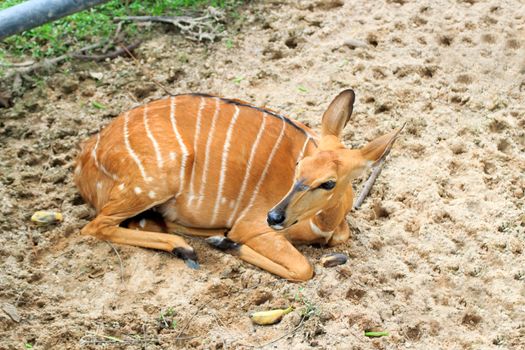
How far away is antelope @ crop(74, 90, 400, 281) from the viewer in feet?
13.7

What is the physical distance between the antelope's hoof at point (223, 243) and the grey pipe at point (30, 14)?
1.87 metres

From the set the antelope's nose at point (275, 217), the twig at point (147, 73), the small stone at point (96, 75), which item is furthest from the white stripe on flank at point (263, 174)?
the small stone at point (96, 75)

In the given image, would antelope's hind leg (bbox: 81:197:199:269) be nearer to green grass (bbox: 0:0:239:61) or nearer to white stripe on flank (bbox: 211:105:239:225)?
white stripe on flank (bbox: 211:105:239:225)

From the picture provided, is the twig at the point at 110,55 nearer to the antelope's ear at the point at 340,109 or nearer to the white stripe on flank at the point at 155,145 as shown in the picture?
the white stripe on flank at the point at 155,145

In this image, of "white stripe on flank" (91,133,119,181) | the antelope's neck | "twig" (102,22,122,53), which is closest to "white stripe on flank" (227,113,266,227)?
the antelope's neck

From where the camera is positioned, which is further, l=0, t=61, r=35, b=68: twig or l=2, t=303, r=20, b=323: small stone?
l=0, t=61, r=35, b=68: twig

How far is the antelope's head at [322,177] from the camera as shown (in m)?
3.73

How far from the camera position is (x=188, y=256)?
410 cm

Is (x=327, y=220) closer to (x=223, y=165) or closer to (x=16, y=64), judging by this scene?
(x=223, y=165)

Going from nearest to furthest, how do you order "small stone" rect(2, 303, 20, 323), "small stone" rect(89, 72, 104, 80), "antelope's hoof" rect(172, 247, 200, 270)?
"small stone" rect(2, 303, 20, 323) < "antelope's hoof" rect(172, 247, 200, 270) < "small stone" rect(89, 72, 104, 80)

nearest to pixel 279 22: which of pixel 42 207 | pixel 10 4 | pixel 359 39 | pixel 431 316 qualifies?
pixel 359 39

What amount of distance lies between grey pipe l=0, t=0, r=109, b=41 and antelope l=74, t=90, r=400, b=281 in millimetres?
1093

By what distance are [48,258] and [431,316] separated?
1968mm

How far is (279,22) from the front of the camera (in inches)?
232
